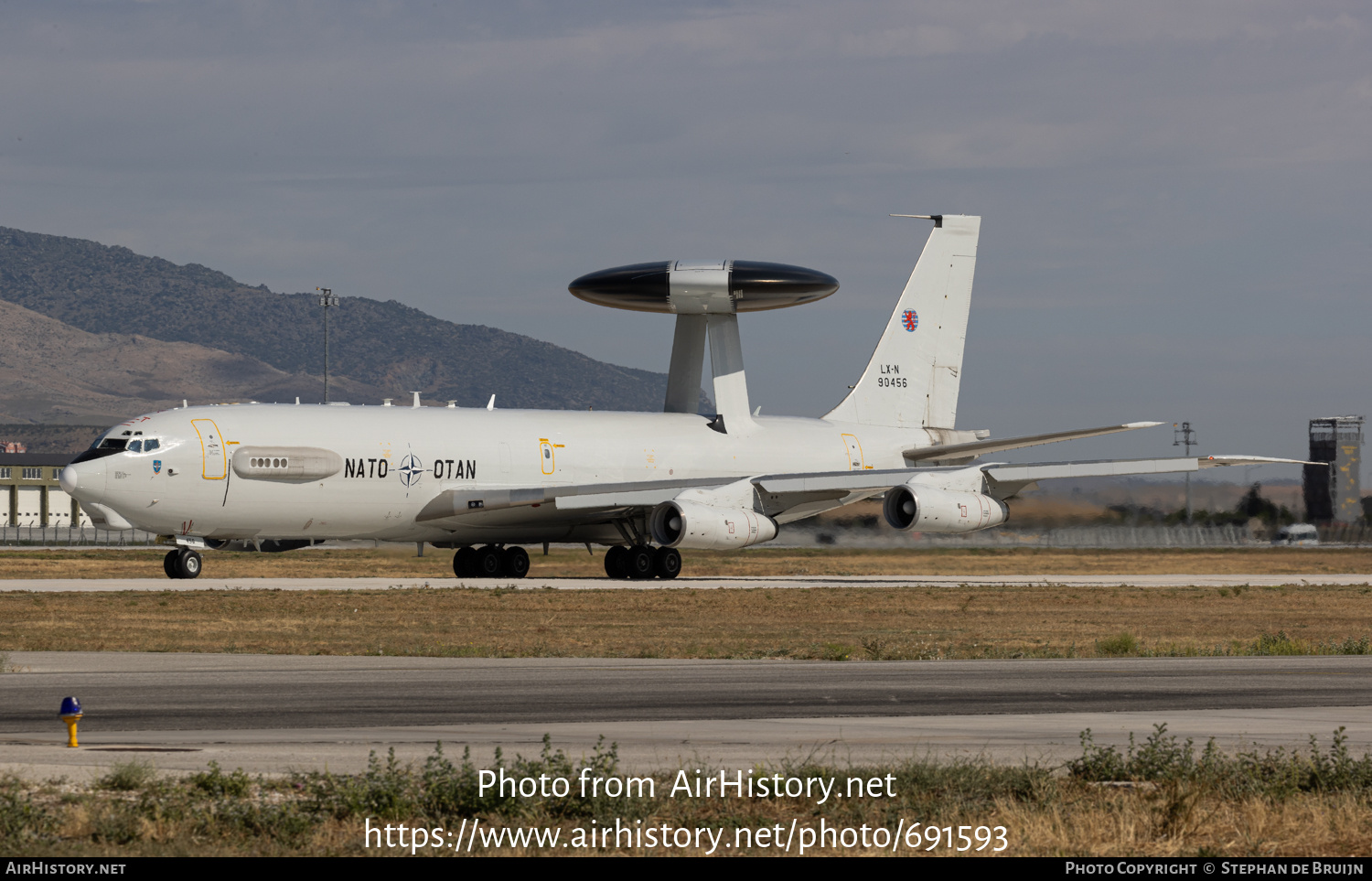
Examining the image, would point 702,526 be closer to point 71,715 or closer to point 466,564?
point 466,564

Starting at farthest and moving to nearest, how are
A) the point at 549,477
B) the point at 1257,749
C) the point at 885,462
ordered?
the point at 885,462 < the point at 549,477 < the point at 1257,749

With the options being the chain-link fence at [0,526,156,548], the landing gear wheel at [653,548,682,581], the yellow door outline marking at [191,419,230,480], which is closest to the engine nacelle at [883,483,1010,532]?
the landing gear wheel at [653,548,682,581]

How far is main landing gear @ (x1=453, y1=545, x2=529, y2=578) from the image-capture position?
45.9 meters

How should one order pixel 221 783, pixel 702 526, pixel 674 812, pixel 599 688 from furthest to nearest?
pixel 702 526
pixel 599 688
pixel 221 783
pixel 674 812

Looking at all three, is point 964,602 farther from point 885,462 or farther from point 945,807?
point 945,807

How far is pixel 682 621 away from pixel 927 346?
83.9 feet

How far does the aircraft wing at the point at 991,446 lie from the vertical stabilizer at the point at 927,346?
5.85ft

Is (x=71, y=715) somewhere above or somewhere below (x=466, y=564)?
above

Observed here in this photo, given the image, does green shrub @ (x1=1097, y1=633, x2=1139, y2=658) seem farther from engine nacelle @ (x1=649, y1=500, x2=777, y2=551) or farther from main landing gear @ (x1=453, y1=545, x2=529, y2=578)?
main landing gear @ (x1=453, y1=545, x2=529, y2=578)

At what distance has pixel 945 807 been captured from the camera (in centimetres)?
1023

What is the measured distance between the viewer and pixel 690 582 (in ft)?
146

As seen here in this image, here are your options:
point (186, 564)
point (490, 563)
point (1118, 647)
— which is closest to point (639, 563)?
point (490, 563)

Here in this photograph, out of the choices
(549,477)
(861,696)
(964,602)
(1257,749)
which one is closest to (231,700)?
(861,696)

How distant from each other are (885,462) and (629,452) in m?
9.61
